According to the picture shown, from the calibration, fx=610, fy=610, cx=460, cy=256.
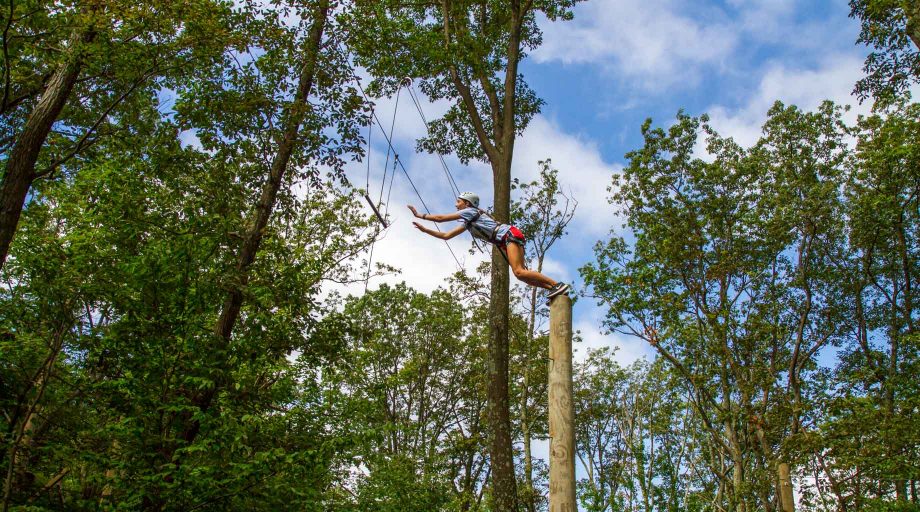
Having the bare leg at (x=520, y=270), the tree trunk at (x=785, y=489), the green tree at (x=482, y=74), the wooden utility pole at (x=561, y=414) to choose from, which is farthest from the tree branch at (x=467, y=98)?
the tree trunk at (x=785, y=489)

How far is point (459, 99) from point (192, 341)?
6093mm

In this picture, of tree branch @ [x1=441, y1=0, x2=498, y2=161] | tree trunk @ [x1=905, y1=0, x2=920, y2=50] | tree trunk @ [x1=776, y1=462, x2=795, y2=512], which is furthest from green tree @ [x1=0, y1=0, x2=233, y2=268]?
tree trunk @ [x1=776, y1=462, x2=795, y2=512]

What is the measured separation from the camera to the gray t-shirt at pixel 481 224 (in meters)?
6.35

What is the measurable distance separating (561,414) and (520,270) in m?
1.96

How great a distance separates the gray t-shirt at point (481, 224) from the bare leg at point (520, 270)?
181 mm

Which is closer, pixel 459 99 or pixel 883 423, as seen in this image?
pixel 459 99

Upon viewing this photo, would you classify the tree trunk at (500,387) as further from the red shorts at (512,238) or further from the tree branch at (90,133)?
the tree branch at (90,133)

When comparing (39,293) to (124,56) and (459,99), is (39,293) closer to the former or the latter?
(124,56)

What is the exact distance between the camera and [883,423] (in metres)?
11.9

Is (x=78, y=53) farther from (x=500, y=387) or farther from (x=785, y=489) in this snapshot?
(x=785, y=489)

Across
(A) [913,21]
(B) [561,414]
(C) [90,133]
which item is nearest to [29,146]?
(C) [90,133]

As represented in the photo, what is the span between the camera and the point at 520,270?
598 cm

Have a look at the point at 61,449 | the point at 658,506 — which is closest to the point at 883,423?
the point at 658,506

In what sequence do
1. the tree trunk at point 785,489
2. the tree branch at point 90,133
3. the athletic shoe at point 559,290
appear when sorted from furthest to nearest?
the tree trunk at point 785,489, the tree branch at point 90,133, the athletic shoe at point 559,290
